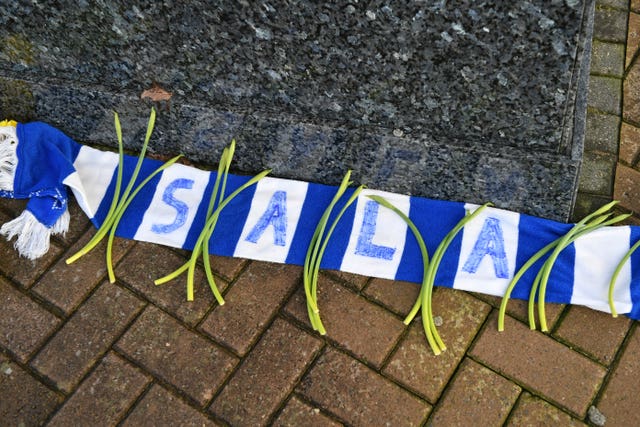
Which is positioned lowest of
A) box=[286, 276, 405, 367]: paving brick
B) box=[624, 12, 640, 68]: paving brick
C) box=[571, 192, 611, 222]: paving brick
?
box=[286, 276, 405, 367]: paving brick

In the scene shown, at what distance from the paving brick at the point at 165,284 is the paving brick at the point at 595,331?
1156 millimetres

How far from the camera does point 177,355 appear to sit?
2.10 meters

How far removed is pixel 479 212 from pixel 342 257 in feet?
1.69

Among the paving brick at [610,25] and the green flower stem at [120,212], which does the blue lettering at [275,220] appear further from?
the paving brick at [610,25]

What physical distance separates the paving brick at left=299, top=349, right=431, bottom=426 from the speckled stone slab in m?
0.71

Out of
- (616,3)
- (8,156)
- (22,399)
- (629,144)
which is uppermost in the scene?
(616,3)

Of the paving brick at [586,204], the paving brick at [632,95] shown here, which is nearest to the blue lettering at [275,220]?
the paving brick at [586,204]

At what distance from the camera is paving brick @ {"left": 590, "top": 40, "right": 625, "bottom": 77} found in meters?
2.83

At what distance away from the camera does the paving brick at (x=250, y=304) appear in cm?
214

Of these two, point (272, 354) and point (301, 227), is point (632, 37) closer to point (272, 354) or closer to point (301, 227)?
point (301, 227)

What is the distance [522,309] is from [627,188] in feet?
2.23

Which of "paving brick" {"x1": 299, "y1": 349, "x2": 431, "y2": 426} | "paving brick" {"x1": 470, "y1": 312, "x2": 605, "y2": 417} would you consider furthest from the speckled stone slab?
"paving brick" {"x1": 299, "y1": 349, "x2": 431, "y2": 426}

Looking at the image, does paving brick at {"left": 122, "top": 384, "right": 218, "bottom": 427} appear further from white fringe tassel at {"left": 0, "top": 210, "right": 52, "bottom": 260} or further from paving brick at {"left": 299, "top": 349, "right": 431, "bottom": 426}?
white fringe tassel at {"left": 0, "top": 210, "right": 52, "bottom": 260}

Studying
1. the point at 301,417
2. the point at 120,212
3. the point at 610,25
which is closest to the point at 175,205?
the point at 120,212
